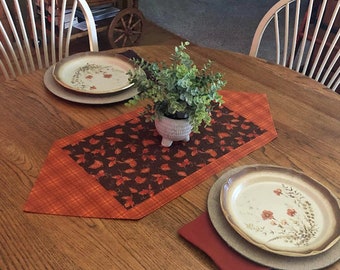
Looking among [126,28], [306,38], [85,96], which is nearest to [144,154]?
[85,96]

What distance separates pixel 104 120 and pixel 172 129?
22 cm

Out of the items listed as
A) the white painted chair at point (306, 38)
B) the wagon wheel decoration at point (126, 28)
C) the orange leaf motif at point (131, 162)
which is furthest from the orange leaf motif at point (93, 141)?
the wagon wheel decoration at point (126, 28)

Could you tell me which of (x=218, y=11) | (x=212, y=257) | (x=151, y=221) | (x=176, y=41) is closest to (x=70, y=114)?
(x=151, y=221)

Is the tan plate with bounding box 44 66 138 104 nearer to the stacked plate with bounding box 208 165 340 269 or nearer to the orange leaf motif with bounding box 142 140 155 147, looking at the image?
the orange leaf motif with bounding box 142 140 155 147

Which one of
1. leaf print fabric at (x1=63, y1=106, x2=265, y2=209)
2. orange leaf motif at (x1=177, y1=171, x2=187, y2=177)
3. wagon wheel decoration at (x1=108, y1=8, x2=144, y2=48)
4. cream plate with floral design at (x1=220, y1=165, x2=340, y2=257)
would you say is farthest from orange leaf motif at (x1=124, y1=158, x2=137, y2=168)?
wagon wheel decoration at (x1=108, y1=8, x2=144, y2=48)

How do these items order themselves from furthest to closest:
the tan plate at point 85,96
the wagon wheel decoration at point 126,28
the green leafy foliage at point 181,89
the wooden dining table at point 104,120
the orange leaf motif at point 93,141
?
the wagon wheel decoration at point 126,28, the tan plate at point 85,96, the orange leaf motif at point 93,141, the green leafy foliage at point 181,89, the wooden dining table at point 104,120

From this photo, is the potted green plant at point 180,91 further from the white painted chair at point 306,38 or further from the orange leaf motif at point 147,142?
the white painted chair at point 306,38

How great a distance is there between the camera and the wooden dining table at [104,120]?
0.75m

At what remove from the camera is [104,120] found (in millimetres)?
1101

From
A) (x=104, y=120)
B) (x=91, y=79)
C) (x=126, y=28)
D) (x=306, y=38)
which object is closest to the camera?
(x=104, y=120)

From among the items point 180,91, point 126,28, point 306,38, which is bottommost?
point 126,28

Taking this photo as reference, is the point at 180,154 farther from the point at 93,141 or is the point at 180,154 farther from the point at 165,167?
the point at 93,141

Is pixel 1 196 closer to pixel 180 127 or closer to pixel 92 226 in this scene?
pixel 92 226

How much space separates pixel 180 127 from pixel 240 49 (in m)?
2.45
